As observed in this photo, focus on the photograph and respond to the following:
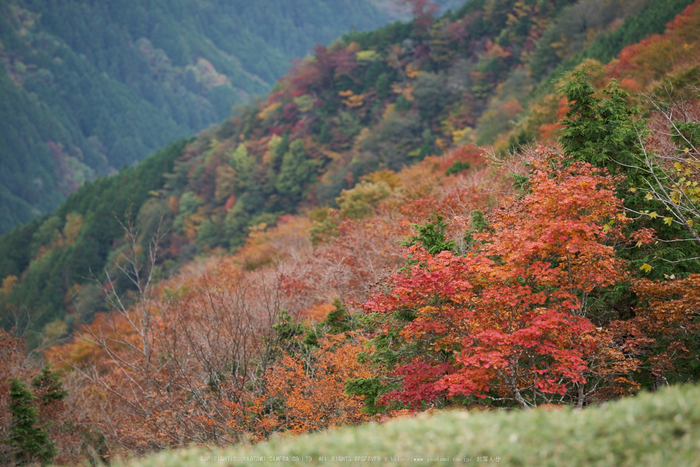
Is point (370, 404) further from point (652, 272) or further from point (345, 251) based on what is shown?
point (345, 251)

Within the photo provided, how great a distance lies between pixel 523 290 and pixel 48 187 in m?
190

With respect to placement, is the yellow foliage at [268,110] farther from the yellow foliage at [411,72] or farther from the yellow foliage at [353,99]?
the yellow foliage at [411,72]

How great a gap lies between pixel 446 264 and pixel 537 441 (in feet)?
16.0

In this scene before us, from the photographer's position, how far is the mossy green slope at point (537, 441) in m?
4.22

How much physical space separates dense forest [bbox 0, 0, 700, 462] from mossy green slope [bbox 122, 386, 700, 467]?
284 cm

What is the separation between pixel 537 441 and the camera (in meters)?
4.43

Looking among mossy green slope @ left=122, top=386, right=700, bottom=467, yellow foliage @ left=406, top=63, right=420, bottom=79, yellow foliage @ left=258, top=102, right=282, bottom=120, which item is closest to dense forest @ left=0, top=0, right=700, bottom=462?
yellow foliage @ left=406, top=63, right=420, bottom=79

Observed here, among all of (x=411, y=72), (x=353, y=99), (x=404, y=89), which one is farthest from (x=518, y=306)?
(x=353, y=99)

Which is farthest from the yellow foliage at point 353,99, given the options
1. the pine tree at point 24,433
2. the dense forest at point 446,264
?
the pine tree at point 24,433

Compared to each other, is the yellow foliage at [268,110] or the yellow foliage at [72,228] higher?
the yellow foliage at [268,110]

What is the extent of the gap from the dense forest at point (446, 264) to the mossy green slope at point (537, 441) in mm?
2838

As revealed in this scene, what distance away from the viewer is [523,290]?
828cm

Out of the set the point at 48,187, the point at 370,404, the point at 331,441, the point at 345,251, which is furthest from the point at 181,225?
the point at 48,187

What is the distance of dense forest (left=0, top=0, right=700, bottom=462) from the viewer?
336 inches
